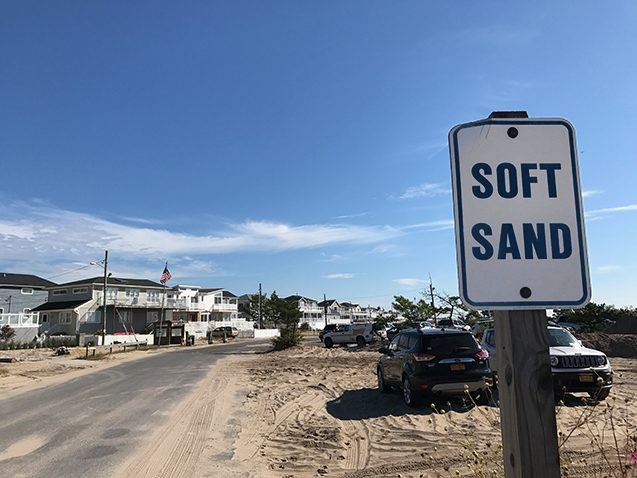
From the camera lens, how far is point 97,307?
65625mm

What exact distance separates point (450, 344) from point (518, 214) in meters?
10.6

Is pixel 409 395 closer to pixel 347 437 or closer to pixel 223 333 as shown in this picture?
pixel 347 437

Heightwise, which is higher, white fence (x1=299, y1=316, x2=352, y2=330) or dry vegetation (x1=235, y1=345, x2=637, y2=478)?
dry vegetation (x1=235, y1=345, x2=637, y2=478)

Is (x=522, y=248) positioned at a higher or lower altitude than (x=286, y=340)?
higher

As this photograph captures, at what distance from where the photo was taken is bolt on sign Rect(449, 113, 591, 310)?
1917 millimetres

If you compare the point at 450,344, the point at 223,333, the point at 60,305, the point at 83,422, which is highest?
the point at 60,305

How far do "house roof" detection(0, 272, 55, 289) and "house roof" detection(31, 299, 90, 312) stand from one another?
4819 mm

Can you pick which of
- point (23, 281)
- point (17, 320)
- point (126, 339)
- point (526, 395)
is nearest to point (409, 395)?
point (526, 395)

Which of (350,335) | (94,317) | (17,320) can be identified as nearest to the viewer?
(350,335)

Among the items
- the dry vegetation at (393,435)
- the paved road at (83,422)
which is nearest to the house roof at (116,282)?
the paved road at (83,422)

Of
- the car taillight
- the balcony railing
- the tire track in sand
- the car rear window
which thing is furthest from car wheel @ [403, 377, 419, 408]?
the balcony railing

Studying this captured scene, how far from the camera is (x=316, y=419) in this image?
10.7 m

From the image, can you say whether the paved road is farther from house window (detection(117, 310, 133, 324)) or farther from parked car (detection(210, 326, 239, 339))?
house window (detection(117, 310, 133, 324))

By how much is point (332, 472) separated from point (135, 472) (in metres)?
2.73
